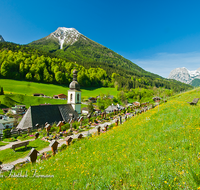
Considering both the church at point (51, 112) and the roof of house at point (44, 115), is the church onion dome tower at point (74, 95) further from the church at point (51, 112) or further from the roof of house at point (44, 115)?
the roof of house at point (44, 115)

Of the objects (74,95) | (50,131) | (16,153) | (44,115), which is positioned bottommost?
(16,153)

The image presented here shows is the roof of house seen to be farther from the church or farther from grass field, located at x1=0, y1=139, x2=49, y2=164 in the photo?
grass field, located at x1=0, y1=139, x2=49, y2=164

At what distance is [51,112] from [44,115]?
67.3 inches

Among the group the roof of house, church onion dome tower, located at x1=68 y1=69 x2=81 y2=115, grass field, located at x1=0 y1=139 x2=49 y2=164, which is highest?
church onion dome tower, located at x1=68 y1=69 x2=81 y2=115

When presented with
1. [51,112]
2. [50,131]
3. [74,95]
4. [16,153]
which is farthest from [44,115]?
[16,153]

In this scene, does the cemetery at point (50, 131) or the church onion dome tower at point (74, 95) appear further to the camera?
the church onion dome tower at point (74, 95)

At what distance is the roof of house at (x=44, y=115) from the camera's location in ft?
65.7

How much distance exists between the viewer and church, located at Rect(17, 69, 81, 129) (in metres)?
20.2

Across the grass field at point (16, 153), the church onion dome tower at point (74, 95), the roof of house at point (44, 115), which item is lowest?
the grass field at point (16, 153)

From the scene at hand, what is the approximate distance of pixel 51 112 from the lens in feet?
78.0

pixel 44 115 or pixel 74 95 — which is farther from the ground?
pixel 74 95

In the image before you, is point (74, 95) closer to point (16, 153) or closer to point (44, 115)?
point (44, 115)

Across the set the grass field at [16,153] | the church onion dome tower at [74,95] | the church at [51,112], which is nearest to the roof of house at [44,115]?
the church at [51,112]

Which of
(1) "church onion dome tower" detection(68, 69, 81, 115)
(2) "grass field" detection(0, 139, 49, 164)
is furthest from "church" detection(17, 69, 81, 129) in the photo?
(2) "grass field" detection(0, 139, 49, 164)
